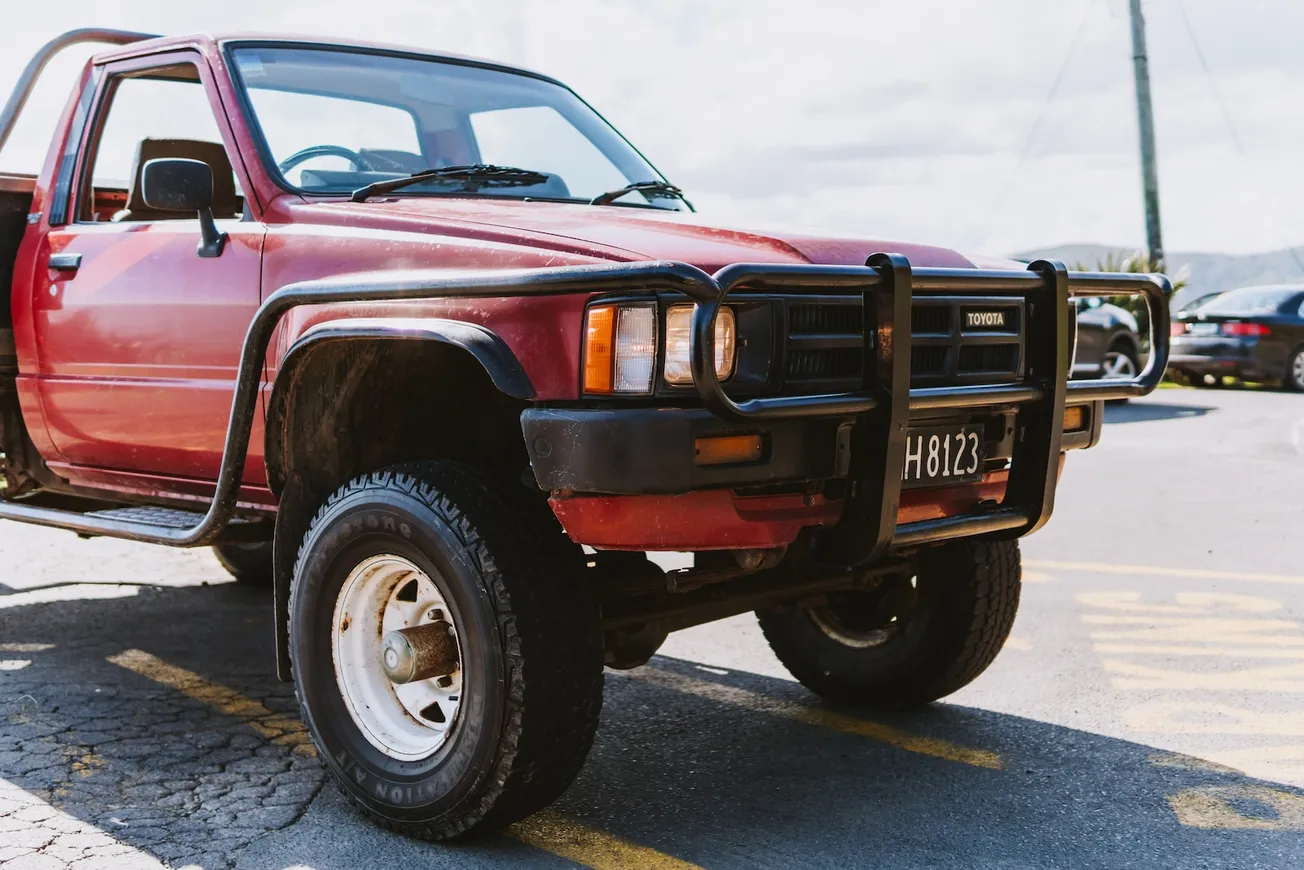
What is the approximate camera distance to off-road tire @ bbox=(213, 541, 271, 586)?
6309 mm

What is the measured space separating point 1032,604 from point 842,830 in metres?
2.84

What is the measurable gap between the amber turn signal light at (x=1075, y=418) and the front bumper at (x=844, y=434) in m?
0.24

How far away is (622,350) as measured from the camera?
3041 millimetres

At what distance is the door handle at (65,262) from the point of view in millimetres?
4645

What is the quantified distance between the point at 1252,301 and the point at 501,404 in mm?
16145

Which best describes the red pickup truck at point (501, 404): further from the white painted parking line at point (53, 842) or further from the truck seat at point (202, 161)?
the white painted parking line at point (53, 842)

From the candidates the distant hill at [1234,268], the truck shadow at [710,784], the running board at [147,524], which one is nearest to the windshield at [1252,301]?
the truck shadow at [710,784]

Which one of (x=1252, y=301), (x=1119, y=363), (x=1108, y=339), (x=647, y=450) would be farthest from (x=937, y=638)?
(x=1252, y=301)

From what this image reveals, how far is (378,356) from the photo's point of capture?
367 cm

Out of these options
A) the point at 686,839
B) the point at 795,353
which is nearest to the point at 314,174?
the point at 795,353

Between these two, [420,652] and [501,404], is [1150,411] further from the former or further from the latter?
[420,652]

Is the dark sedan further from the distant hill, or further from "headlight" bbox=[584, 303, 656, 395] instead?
the distant hill

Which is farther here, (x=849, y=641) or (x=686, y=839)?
(x=849, y=641)

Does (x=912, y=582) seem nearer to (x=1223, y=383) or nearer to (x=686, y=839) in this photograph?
(x=686, y=839)
